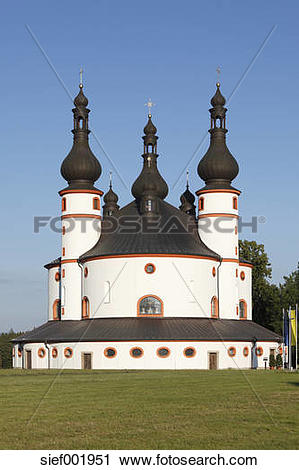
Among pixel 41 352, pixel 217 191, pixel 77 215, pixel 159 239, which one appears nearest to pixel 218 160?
pixel 217 191

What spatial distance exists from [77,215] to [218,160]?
12.7 meters

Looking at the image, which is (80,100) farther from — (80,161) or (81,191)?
(81,191)

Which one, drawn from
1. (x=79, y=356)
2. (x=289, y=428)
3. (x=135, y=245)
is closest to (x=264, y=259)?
(x=135, y=245)

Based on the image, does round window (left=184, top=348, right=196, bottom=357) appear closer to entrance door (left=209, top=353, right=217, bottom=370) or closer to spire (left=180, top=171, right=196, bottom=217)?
entrance door (left=209, top=353, right=217, bottom=370)

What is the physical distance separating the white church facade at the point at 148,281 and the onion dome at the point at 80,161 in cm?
9

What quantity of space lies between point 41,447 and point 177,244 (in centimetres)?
4358

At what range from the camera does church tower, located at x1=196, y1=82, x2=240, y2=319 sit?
2393 inches

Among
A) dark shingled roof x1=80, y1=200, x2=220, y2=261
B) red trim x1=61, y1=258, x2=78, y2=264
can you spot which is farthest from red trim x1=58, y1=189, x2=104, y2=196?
red trim x1=61, y1=258, x2=78, y2=264

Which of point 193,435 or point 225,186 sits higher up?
point 225,186

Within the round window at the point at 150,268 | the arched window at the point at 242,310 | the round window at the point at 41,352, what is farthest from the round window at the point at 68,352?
the arched window at the point at 242,310

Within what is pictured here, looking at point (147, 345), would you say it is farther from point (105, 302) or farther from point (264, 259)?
point (264, 259)

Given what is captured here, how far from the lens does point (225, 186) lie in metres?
60.9

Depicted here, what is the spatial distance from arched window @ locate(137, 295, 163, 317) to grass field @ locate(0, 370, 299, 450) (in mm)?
24554

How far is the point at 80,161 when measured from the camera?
6094 cm
